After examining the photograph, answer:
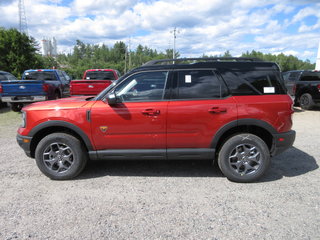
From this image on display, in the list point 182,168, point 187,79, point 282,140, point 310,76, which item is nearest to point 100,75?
point 182,168

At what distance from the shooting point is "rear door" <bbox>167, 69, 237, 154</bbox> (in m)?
3.54

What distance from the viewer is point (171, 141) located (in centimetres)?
364

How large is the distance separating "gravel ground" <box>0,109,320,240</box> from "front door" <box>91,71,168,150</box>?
25.5 inches

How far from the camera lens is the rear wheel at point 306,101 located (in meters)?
10.4

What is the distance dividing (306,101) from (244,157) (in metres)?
8.93

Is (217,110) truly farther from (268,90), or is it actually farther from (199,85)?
(268,90)

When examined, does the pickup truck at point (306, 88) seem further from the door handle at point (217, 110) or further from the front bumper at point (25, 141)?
the front bumper at point (25, 141)

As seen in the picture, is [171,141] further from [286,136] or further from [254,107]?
[286,136]

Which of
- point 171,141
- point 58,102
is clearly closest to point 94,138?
point 58,102

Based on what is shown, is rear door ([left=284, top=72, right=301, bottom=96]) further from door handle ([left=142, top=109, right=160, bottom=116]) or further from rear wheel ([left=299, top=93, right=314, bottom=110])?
door handle ([left=142, top=109, right=160, bottom=116])

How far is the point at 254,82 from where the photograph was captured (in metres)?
3.64

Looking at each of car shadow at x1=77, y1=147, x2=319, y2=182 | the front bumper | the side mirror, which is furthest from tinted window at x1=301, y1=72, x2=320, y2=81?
the front bumper

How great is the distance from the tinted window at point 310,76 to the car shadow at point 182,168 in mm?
7553

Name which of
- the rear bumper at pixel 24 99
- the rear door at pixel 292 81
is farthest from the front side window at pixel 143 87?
the rear door at pixel 292 81
